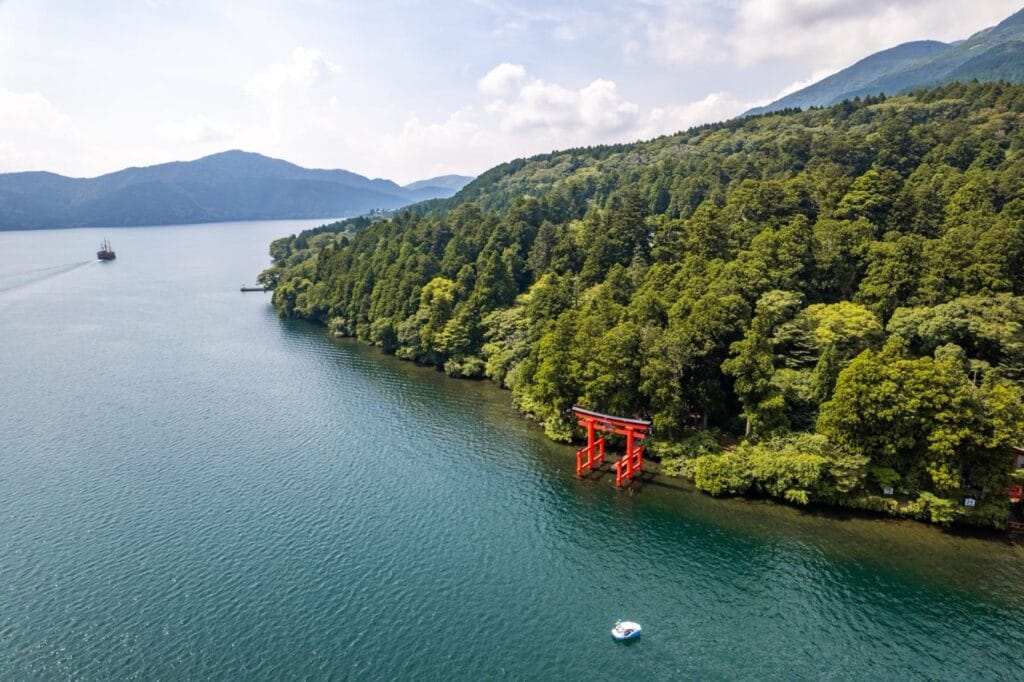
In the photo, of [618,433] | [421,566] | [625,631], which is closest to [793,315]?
[618,433]

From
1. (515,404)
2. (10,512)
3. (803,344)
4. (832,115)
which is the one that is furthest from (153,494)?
(832,115)

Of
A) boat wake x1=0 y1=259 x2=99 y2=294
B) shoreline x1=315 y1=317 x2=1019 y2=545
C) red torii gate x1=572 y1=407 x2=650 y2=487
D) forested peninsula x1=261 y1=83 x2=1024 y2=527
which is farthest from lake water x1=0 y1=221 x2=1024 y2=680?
boat wake x1=0 y1=259 x2=99 y2=294

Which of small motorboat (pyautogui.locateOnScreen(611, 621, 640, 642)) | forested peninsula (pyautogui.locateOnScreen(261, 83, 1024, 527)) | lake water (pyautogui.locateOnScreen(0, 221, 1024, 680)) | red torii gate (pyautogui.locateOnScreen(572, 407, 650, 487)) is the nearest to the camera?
lake water (pyautogui.locateOnScreen(0, 221, 1024, 680))

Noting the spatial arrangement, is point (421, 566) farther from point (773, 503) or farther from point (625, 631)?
point (773, 503)

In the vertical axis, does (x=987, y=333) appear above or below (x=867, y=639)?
above

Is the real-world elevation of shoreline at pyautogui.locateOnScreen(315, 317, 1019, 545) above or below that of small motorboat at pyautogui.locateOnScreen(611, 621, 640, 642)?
above

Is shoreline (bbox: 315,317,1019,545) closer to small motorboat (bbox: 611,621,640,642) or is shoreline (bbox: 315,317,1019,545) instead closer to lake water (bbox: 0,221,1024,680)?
lake water (bbox: 0,221,1024,680)

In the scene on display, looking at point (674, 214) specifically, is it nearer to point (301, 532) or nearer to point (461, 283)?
point (461, 283)

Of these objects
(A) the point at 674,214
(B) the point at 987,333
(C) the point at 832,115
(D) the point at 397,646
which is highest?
(C) the point at 832,115
